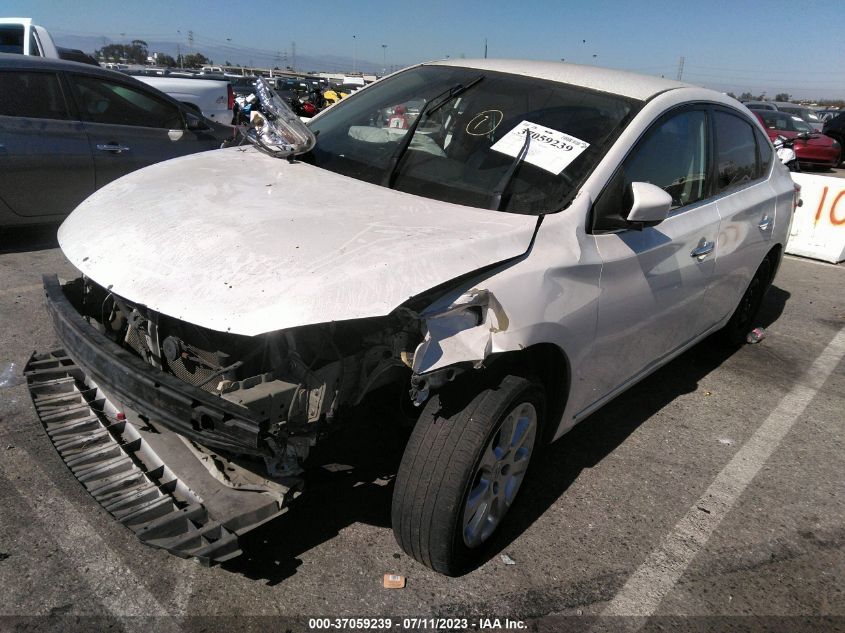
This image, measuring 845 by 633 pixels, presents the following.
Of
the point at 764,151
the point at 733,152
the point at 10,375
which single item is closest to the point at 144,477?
the point at 10,375

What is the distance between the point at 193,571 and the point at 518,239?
1708 millimetres

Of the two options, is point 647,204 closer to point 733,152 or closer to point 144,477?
point 733,152

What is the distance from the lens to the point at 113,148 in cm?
616

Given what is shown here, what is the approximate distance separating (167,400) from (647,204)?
193 centimetres

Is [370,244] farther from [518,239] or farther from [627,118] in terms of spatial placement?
[627,118]

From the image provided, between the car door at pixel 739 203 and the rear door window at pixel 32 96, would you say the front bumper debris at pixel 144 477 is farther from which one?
the rear door window at pixel 32 96

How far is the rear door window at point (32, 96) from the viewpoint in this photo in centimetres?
558

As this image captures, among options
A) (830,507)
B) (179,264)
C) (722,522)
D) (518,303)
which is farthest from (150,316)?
(830,507)

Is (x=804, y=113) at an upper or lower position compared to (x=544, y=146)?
lower

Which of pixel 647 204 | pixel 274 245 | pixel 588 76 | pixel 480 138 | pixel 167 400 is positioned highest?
pixel 588 76

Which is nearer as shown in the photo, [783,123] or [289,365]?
[289,365]

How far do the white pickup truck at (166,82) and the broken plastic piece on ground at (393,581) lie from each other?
351 inches

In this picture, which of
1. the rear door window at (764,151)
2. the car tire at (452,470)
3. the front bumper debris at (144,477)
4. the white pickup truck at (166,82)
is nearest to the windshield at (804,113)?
the white pickup truck at (166,82)

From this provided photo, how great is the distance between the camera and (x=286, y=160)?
3.31 meters
